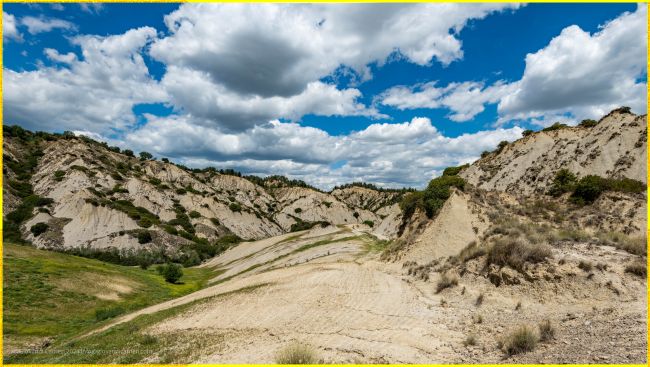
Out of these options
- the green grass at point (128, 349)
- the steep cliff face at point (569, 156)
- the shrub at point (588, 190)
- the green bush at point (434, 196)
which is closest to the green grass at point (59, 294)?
the green grass at point (128, 349)

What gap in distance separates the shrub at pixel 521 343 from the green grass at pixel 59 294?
24.7 m

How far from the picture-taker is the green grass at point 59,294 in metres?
23.2

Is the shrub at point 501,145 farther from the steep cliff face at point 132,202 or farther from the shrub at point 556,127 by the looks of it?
the steep cliff face at point 132,202

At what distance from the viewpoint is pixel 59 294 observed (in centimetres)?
2891

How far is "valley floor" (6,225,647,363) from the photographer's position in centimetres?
1013

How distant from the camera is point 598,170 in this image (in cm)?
5181

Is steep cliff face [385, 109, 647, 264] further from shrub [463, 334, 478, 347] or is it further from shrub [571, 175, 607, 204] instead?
shrub [463, 334, 478, 347]

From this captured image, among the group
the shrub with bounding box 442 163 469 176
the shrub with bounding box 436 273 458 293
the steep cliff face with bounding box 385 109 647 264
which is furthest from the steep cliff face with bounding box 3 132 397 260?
the shrub with bounding box 436 273 458 293

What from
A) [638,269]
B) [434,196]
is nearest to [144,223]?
[434,196]

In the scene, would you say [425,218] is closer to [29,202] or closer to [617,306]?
[617,306]

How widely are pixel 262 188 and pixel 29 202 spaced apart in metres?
95.6

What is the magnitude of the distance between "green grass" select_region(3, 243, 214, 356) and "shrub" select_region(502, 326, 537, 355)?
2474 cm

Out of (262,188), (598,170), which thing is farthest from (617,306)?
(262,188)

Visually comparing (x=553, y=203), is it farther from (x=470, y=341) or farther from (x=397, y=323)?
(x=470, y=341)
